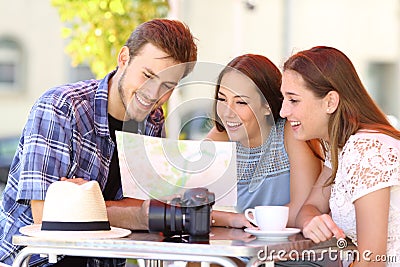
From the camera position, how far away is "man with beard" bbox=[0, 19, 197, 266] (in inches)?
85.3

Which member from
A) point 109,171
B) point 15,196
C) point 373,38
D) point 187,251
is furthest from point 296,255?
point 373,38

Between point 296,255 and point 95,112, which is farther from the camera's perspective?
point 95,112

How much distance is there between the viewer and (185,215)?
1.91 m

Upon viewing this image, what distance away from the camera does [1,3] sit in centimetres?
1112

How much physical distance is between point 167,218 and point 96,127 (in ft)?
1.73

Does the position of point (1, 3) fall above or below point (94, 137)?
above

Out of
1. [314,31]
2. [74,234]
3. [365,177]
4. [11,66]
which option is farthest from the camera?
[11,66]

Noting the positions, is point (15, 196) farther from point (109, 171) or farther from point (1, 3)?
point (1, 3)

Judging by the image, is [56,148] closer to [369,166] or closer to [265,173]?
[265,173]

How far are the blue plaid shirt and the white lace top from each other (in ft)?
1.90

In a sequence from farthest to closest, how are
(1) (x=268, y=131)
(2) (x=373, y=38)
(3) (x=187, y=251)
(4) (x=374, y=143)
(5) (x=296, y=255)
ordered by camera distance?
(2) (x=373, y=38), (1) (x=268, y=131), (4) (x=374, y=143), (5) (x=296, y=255), (3) (x=187, y=251)

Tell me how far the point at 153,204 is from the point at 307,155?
599 mm

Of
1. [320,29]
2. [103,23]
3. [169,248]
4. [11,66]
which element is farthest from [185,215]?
[11,66]

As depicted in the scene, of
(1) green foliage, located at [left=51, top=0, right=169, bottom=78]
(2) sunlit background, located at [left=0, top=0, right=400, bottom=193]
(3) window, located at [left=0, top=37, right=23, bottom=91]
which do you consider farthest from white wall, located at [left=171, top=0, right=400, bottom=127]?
(1) green foliage, located at [left=51, top=0, right=169, bottom=78]
